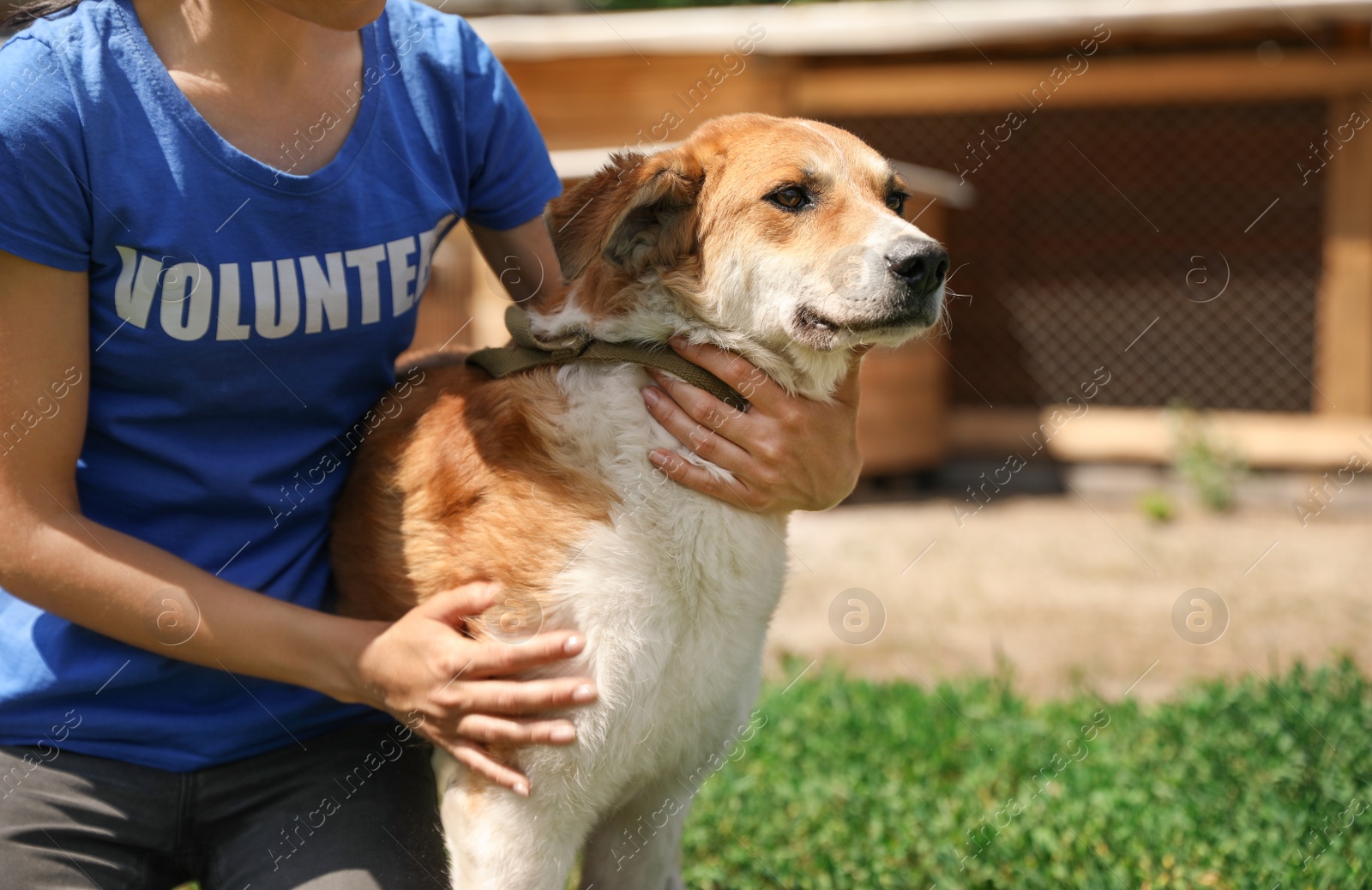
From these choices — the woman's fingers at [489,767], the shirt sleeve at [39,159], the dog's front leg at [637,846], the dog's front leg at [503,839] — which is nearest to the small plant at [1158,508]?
the dog's front leg at [637,846]

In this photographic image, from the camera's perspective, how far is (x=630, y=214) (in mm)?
2092

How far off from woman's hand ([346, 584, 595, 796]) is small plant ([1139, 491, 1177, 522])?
7.03 m

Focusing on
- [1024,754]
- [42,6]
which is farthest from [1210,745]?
[42,6]

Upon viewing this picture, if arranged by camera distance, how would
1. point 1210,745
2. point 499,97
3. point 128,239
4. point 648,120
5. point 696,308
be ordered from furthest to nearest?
point 648,120 → point 1210,745 → point 499,97 → point 696,308 → point 128,239

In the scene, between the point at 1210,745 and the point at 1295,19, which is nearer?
the point at 1210,745

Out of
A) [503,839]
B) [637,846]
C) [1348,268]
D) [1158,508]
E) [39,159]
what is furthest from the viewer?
[1348,268]

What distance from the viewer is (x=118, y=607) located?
1925mm

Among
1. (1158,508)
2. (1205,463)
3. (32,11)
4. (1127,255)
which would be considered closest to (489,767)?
(32,11)

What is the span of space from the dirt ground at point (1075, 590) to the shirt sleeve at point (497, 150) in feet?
6.99

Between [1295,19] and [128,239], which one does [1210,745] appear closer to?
[128,239]

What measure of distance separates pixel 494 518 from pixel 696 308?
53 cm

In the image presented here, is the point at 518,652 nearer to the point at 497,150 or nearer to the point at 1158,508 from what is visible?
the point at 497,150

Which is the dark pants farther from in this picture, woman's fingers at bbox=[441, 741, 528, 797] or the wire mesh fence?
the wire mesh fence

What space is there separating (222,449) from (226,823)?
0.70m
